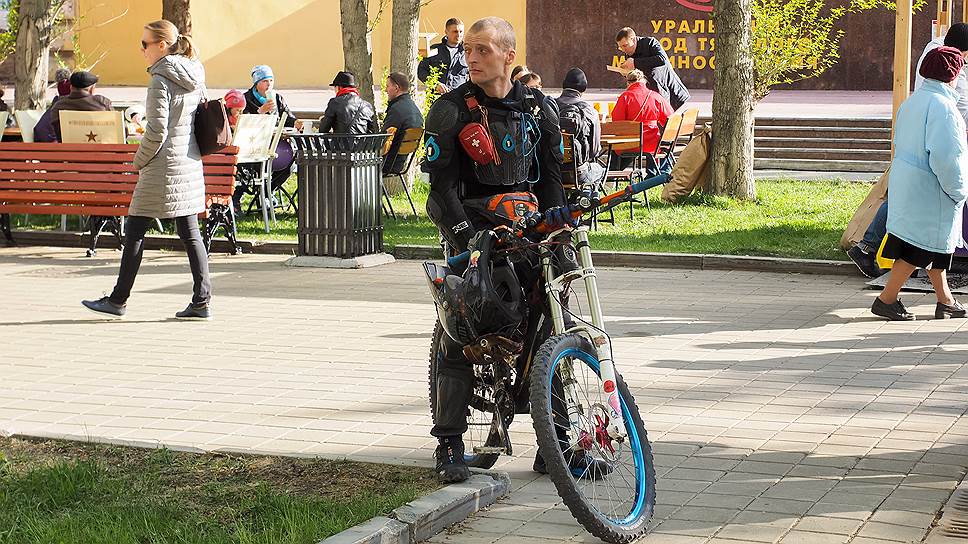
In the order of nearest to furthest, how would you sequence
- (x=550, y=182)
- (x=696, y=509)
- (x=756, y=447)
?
(x=696, y=509), (x=550, y=182), (x=756, y=447)

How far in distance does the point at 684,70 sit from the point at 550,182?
2945 cm

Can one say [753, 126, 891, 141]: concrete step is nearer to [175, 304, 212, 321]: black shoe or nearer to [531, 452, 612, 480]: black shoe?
[175, 304, 212, 321]: black shoe

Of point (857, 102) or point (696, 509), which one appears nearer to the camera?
point (696, 509)

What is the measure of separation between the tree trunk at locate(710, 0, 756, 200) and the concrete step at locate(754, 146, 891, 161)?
551 centimetres

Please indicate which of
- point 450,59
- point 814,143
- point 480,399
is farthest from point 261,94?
point 480,399

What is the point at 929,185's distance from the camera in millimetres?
9492

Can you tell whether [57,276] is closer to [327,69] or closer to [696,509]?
[696,509]

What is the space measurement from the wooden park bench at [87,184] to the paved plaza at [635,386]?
1.39m

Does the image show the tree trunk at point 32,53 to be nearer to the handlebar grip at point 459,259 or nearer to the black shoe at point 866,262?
the black shoe at point 866,262

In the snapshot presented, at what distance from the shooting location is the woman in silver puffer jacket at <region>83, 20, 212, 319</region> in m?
9.59

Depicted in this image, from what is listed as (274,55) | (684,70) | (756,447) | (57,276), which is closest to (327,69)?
(274,55)

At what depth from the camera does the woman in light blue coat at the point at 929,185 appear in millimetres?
9352

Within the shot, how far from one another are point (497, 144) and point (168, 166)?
4726 mm

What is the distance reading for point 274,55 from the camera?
39812 millimetres
